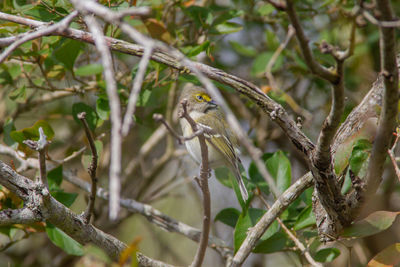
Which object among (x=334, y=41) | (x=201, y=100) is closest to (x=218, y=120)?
(x=201, y=100)

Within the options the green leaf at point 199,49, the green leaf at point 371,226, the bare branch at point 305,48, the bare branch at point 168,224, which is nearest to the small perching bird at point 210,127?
the bare branch at point 168,224

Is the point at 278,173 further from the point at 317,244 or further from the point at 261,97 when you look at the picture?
the point at 261,97

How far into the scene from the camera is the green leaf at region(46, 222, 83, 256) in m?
1.77

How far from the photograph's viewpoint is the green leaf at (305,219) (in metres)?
2.07

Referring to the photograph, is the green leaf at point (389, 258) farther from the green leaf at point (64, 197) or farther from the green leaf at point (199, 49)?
the green leaf at point (64, 197)

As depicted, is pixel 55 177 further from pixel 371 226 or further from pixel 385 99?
pixel 385 99

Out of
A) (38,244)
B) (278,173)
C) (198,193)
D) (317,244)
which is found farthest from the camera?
(198,193)

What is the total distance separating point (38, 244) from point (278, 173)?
2.46 metres

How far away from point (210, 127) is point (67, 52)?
4.37ft

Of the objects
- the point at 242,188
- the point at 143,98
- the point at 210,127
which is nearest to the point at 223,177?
the point at 242,188

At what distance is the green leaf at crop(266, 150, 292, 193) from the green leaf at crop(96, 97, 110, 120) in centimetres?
90

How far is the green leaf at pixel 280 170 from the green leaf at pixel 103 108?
→ 902 mm

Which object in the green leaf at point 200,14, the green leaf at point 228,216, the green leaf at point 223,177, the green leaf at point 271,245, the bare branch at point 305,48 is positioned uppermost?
the bare branch at point 305,48

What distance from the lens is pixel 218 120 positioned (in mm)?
3633
